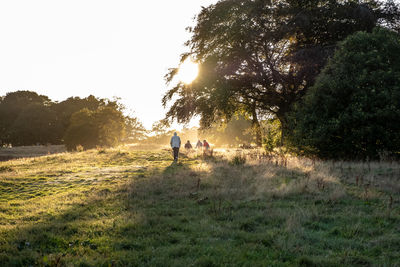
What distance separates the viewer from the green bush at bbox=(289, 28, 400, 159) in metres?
14.7

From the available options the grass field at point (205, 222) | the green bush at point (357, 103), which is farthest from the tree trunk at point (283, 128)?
the grass field at point (205, 222)

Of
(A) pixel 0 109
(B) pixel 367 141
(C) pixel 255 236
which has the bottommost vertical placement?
(C) pixel 255 236

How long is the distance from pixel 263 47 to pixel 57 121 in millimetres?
46756

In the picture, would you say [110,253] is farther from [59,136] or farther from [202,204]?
[59,136]

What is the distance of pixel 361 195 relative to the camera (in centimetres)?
804

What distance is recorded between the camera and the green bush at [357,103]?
48.3 ft

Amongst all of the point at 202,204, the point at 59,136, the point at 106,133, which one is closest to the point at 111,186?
the point at 202,204

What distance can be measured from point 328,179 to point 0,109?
60596 millimetres

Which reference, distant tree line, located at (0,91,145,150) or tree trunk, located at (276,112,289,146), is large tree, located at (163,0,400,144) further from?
distant tree line, located at (0,91,145,150)

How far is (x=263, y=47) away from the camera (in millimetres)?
22938

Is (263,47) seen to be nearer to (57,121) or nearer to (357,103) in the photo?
(357,103)

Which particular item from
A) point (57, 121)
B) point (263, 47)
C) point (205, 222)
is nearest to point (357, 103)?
point (263, 47)

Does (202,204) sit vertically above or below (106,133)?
below

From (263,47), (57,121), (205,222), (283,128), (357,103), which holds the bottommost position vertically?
(205,222)
